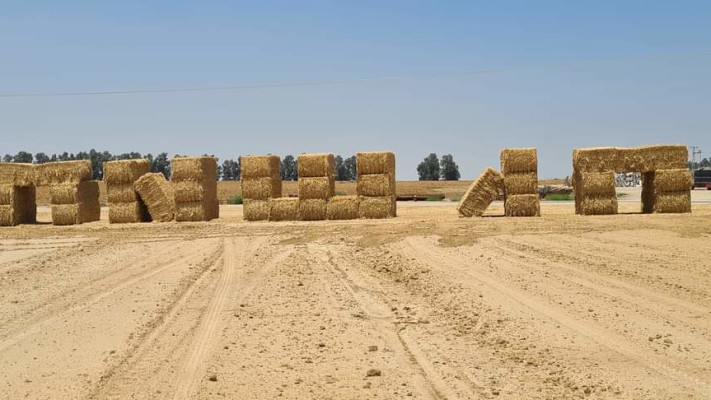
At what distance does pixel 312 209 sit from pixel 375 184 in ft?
7.74

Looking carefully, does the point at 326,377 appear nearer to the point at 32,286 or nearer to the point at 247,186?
the point at 32,286

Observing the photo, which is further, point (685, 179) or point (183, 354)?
point (685, 179)

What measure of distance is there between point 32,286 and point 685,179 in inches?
755

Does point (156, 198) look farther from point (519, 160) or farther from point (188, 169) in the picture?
point (519, 160)

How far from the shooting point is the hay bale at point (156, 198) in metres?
24.6

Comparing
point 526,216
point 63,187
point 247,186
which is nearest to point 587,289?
point 526,216

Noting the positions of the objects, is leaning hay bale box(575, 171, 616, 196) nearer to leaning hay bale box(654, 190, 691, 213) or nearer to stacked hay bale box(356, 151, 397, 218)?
leaning hay bale box(654, 190, 691, 213)

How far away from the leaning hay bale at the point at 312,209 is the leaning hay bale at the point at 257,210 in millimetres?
1270

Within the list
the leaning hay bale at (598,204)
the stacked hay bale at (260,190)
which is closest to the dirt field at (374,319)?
the leaning hay bale at (598,204)

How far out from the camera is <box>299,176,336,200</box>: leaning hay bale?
77.8 feet

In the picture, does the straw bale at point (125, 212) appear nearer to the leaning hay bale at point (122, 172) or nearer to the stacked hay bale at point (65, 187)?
the leaning hay bale at point (122, 172)

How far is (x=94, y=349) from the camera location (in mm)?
7531

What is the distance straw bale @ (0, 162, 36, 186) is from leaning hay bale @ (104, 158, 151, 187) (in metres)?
2.71

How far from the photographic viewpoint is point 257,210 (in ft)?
79.2
